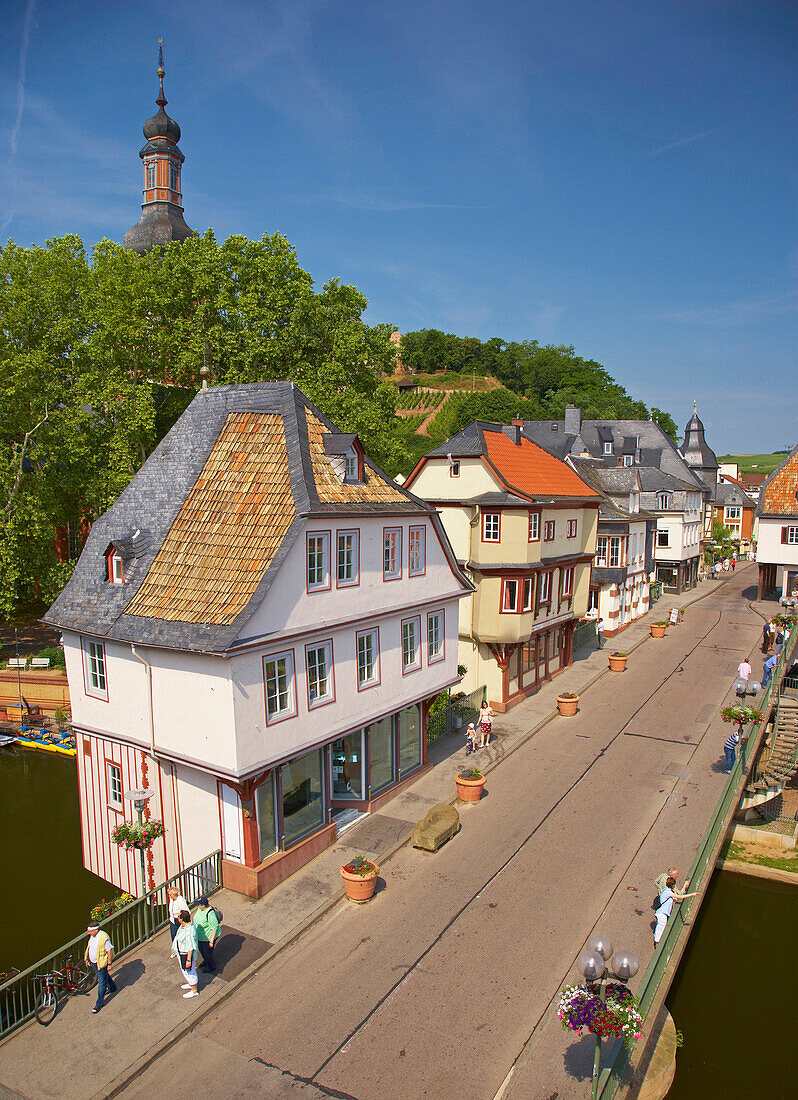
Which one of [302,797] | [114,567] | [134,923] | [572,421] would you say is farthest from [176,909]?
[572,421]

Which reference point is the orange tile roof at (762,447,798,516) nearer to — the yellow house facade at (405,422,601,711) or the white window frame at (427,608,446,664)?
the yellow house facade at (405,422,601,711)

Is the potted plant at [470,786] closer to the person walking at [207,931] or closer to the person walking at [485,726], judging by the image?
the person walking at [485,726]

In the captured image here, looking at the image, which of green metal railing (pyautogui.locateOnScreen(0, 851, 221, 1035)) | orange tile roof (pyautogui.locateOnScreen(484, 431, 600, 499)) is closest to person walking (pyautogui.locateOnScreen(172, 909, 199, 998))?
green metal railing (pyautogui.locateOnScreen(0, 851, 221, 1035))

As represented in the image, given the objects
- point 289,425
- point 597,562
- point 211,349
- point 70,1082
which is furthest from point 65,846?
point 597,562

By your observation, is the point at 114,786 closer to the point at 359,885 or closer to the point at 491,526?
the point at 359,885

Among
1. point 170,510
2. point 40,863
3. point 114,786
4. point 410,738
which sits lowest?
point 40,863

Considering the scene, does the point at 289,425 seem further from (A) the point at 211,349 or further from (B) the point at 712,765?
(A) the point at 211,349

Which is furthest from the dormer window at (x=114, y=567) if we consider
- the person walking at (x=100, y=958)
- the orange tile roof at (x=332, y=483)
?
the person walking at (x=100, y=958)
